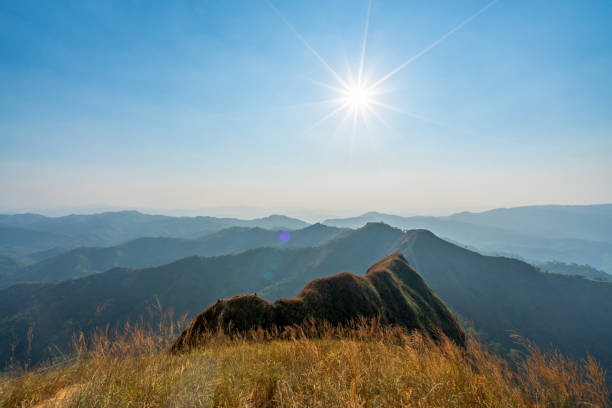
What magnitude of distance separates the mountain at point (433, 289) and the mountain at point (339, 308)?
77.9 metres

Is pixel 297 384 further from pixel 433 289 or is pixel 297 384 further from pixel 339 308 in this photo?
pixel 433 289

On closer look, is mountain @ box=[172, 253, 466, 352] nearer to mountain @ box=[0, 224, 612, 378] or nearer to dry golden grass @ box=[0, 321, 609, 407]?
dry golden grass @ box=[0, 321, 609, 407]

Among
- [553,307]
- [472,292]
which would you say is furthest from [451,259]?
[553,307]

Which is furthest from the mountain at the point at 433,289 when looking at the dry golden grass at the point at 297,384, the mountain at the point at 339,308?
the dry golden grass at the point at 297,384

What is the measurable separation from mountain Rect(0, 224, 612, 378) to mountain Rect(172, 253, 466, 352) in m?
77.9

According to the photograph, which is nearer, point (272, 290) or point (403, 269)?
point (403, 269)

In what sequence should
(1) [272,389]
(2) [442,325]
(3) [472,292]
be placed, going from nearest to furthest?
(1) [272,389] → (2) [442,325] → (3) [472,292]

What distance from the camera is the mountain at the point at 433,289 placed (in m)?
104

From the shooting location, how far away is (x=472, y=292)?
121 meters

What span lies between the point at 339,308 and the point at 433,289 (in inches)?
4862

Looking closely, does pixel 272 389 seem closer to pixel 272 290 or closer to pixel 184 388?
pixel 184 388

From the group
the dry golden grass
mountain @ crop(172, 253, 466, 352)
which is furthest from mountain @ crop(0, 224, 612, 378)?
the dry golden grass

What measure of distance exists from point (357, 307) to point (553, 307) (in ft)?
485

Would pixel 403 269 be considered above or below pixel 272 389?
below
